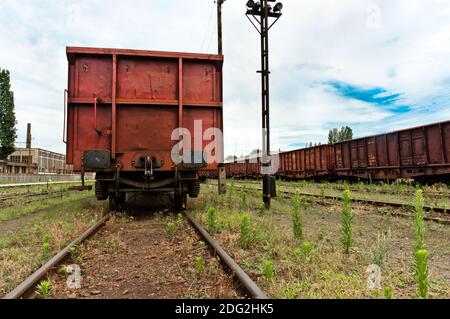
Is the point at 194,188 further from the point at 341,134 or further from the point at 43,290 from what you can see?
the point at 341,134

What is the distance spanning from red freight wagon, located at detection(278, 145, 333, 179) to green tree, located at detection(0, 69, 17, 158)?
1668 inches

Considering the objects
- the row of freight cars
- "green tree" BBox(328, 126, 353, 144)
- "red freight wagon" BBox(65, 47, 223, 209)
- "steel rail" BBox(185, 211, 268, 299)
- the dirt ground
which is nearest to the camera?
"steel rail" BBox(185, 211, 268, 299)

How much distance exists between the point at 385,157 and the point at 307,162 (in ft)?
25.0

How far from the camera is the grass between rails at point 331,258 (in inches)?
109

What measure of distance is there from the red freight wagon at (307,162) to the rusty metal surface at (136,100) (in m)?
15.5

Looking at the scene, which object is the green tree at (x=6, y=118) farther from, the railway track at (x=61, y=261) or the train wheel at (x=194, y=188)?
the railway track at (x=61, y=261)

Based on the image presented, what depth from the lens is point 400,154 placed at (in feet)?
49.3

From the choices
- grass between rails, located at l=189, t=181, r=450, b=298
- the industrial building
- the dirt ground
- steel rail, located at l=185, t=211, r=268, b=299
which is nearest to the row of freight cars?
grass between rails, located at l=189, t=181, r=450, b=298

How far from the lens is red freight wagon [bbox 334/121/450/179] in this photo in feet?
42.6

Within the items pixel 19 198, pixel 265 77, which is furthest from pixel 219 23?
pixel 19 198

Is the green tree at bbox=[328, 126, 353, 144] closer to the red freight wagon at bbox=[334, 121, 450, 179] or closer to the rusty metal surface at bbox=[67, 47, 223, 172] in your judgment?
the red freight wagon at bbox=[334, 121, 450, 179]
